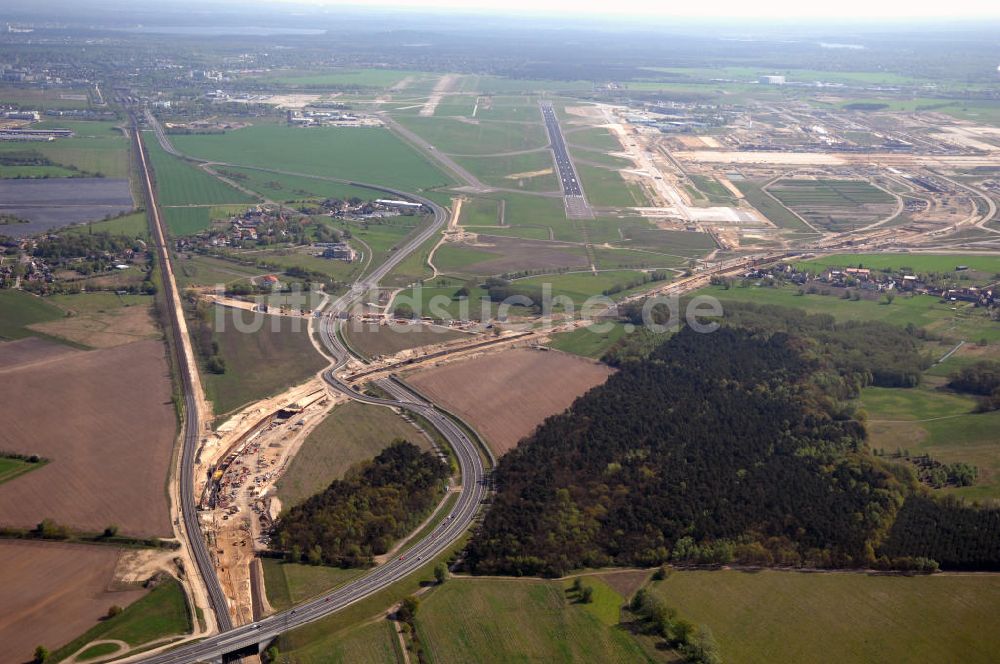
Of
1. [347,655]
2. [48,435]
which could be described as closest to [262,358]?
[48,435]

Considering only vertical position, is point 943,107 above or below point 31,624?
above

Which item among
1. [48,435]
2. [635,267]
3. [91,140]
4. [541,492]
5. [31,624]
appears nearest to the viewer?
[31,624]

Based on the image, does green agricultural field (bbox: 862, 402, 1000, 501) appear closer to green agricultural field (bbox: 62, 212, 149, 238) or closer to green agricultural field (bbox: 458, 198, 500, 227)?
green agricultural field (bbox: 458, 198, 500, 227)

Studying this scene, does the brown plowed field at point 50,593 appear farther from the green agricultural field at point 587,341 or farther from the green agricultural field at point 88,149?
the green agricultural field at point 88,149

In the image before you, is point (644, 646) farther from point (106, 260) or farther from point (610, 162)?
point (610, 162)

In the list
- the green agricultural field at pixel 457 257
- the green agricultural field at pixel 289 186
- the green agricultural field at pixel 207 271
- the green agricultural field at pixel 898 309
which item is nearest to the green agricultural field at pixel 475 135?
the green agricultural field at pixel 289 186

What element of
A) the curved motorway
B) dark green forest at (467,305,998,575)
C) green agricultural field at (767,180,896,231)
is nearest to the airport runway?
green agricultural field at (767,180,896,231)

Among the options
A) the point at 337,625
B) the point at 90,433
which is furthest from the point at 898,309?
the point at 90,433
